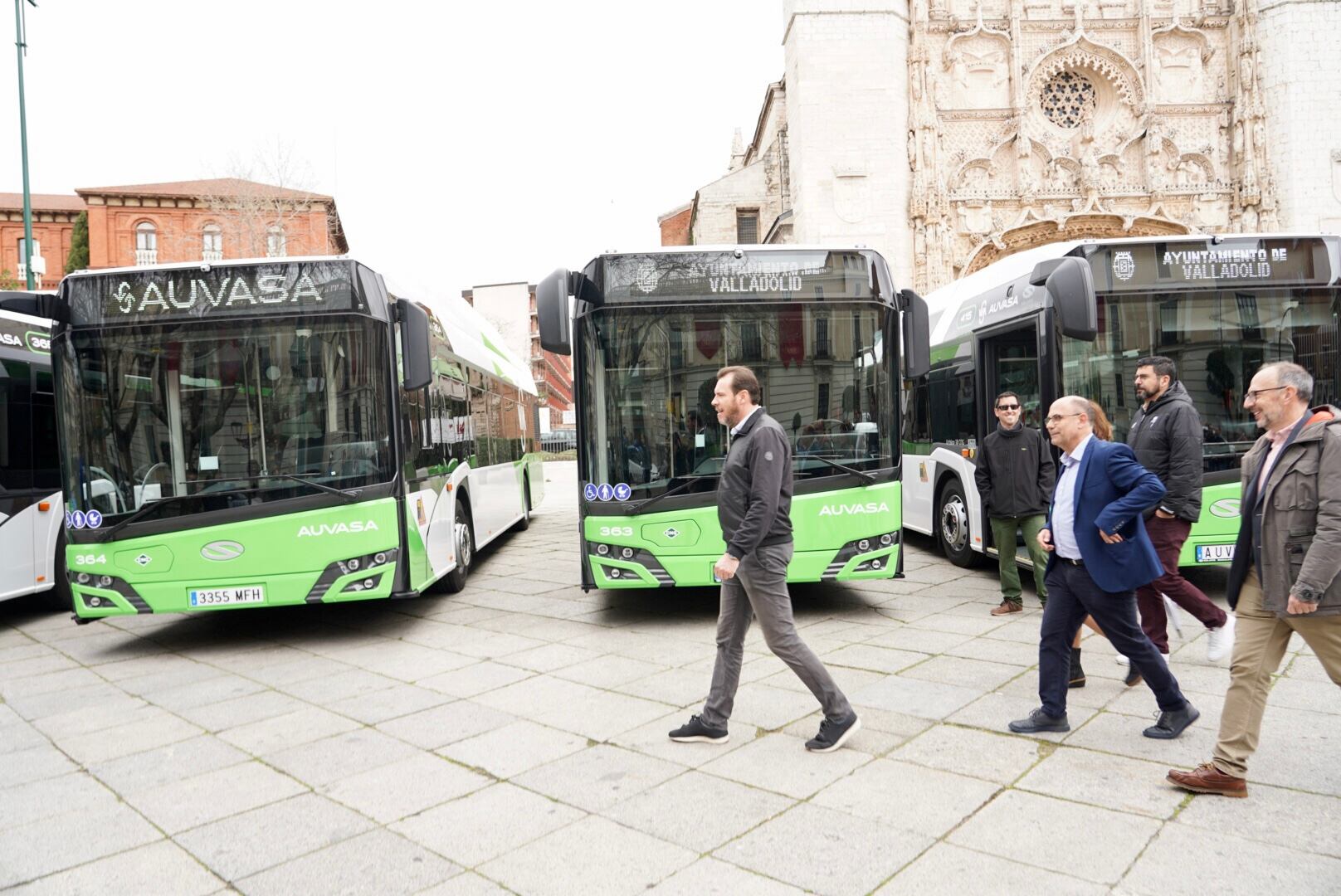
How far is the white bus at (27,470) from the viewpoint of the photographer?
8.41m

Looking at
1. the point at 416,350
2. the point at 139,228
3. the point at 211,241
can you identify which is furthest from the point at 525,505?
the point at 139,228

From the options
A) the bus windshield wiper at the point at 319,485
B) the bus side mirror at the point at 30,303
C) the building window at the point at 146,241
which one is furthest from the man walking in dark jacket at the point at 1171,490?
the building window at the point at 146,241

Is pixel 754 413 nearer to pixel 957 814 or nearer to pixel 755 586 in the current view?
pixel 755 586

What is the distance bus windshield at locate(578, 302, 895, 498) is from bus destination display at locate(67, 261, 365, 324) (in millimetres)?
1904

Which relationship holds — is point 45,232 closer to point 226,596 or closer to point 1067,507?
point 226,596

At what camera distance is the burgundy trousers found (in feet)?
18.0

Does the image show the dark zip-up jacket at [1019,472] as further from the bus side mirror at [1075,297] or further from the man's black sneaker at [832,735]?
the man's black sneaker at [832,735]

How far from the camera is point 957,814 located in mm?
3637

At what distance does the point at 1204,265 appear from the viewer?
7.52 metres

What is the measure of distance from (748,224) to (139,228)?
34250mm

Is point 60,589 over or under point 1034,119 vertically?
under

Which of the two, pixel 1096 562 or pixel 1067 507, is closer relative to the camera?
pixel 1096 562

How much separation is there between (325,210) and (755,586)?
47883mm

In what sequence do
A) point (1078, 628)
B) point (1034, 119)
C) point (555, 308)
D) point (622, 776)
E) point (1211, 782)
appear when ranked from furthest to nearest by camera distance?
point (1034, 119) < point (555, 308) < point (1078, 628) < point (622, 776) < point (1211, 782)
